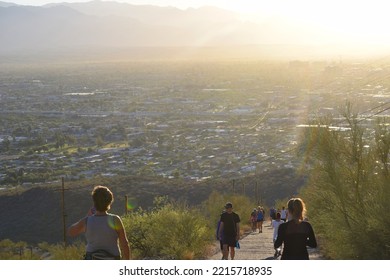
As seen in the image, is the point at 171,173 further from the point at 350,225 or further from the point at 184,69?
the point at 184,69

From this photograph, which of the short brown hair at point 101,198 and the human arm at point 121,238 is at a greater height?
the short brown hair at point 101,198

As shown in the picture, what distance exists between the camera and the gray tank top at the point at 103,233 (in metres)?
5.91

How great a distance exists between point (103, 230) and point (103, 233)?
0.08ft

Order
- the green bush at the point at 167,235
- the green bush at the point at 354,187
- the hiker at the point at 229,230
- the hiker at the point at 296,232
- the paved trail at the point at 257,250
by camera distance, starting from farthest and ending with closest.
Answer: the green bush at the point at 167,235 < the paved trail at the point at 257,250 < the green bush at the point at 354,187 < the hiker at the point at 229,230 < the hiker at the point at 296,232

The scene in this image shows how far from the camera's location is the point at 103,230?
5.92 m

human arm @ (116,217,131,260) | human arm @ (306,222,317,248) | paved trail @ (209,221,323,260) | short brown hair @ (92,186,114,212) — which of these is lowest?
paved trail @ (209,221,323,260)

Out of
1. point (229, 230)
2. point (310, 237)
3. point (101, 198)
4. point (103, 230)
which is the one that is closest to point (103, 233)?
point (103, 230)

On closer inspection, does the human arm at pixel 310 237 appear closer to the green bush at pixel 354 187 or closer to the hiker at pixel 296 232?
the hiker at pixel 296 232

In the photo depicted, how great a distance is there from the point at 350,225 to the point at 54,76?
168761 mm

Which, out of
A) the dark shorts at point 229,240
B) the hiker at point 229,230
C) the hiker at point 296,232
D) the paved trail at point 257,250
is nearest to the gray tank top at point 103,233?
the hiker at point 296,232

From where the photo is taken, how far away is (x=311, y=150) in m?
14.8

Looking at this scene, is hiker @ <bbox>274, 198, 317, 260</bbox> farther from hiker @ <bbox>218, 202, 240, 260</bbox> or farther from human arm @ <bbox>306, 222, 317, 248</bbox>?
hiker @ <bbox>218, 202, 240, 260</bbox>

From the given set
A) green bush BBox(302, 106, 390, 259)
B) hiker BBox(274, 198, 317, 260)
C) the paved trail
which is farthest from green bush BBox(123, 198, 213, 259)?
hiker BBox(274, 198, 317, 260)

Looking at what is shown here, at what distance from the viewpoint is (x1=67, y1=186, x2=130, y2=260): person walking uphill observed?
5902mm
